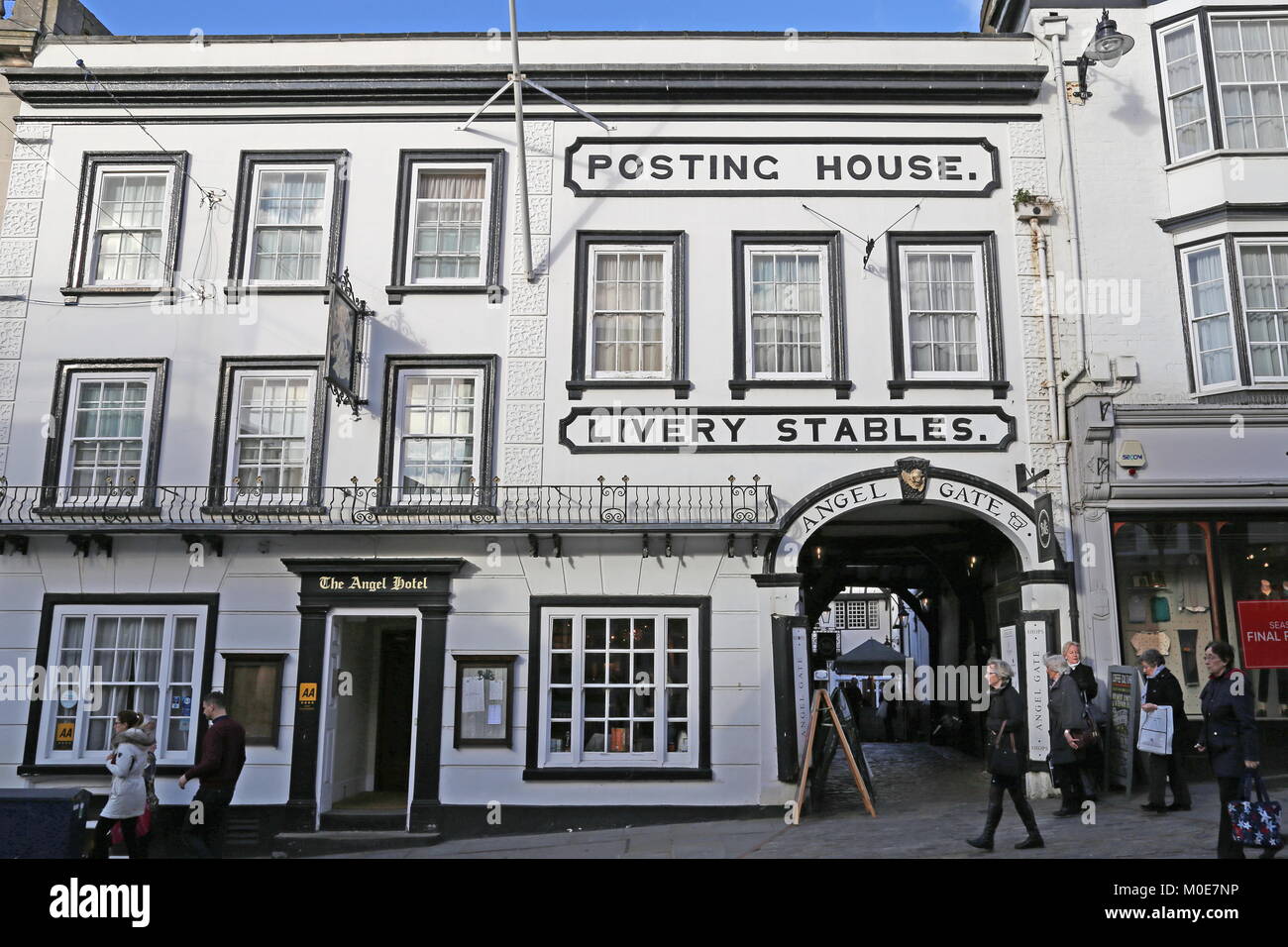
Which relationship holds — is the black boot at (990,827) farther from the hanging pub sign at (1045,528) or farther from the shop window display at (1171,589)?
the shop window display at (1171,589)

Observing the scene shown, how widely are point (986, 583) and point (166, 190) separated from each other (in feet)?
43.8

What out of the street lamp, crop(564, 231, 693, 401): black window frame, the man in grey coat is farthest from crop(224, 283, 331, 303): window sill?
the man in grey coat

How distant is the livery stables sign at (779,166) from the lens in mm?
14617

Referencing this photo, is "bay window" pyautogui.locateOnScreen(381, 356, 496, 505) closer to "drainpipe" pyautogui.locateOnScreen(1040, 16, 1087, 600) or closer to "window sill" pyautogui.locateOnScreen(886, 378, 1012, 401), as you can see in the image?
"window sill" pyautogui.locateOnScreen(886, 378, 1012, 401)

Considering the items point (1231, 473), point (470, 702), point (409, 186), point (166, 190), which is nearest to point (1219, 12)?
point (1231, 473)

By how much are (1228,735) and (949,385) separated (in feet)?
20.6

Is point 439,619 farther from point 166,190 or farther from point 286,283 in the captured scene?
point 166,190

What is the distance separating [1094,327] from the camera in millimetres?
14008

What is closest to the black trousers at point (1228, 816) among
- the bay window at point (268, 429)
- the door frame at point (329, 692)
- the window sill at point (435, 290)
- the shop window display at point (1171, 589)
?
the shop window display at point (1171, 589)

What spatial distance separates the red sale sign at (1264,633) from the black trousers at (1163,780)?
2.66 metres

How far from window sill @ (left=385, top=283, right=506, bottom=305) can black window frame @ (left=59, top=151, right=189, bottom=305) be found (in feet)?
10.0

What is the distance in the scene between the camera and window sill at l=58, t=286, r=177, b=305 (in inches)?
566
